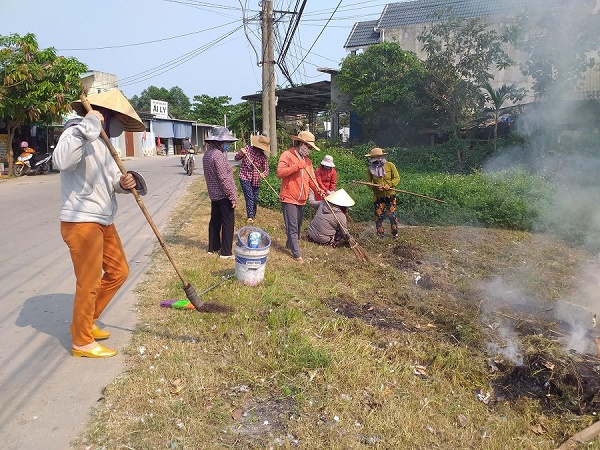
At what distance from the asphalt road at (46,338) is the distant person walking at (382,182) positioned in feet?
12.4

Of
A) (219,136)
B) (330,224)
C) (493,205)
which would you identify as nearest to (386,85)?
(493,205)

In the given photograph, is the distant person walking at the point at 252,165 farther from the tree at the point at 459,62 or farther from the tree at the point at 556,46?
the tree at the point at 459,62

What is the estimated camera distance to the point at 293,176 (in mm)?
6578

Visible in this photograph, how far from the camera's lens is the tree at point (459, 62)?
49.8 ft

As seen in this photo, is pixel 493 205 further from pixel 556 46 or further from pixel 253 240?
pixel 556 46

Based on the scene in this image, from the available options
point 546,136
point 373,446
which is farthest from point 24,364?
point 546,136

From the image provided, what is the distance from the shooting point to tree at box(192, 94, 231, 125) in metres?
49.9

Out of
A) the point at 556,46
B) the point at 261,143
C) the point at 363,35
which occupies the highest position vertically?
the point at 363,35

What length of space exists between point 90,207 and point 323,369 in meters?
2.02

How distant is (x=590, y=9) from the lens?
12867 mm

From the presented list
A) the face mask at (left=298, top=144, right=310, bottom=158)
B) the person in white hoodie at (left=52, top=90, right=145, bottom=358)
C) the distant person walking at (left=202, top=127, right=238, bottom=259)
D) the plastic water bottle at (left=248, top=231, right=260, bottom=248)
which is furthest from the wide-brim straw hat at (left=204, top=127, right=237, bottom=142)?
the person in white hoodie at (left=52, top=90, right=145, bottom=358)

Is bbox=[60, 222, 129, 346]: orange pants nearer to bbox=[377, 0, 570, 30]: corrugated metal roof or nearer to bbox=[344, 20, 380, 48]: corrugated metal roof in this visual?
bbox=[377, 0, 570, 30]: corrugated metal roof

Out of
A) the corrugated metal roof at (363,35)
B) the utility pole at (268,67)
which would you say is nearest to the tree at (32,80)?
the utility pole at (268,67)

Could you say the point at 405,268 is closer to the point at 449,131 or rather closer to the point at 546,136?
the point at 546,136
